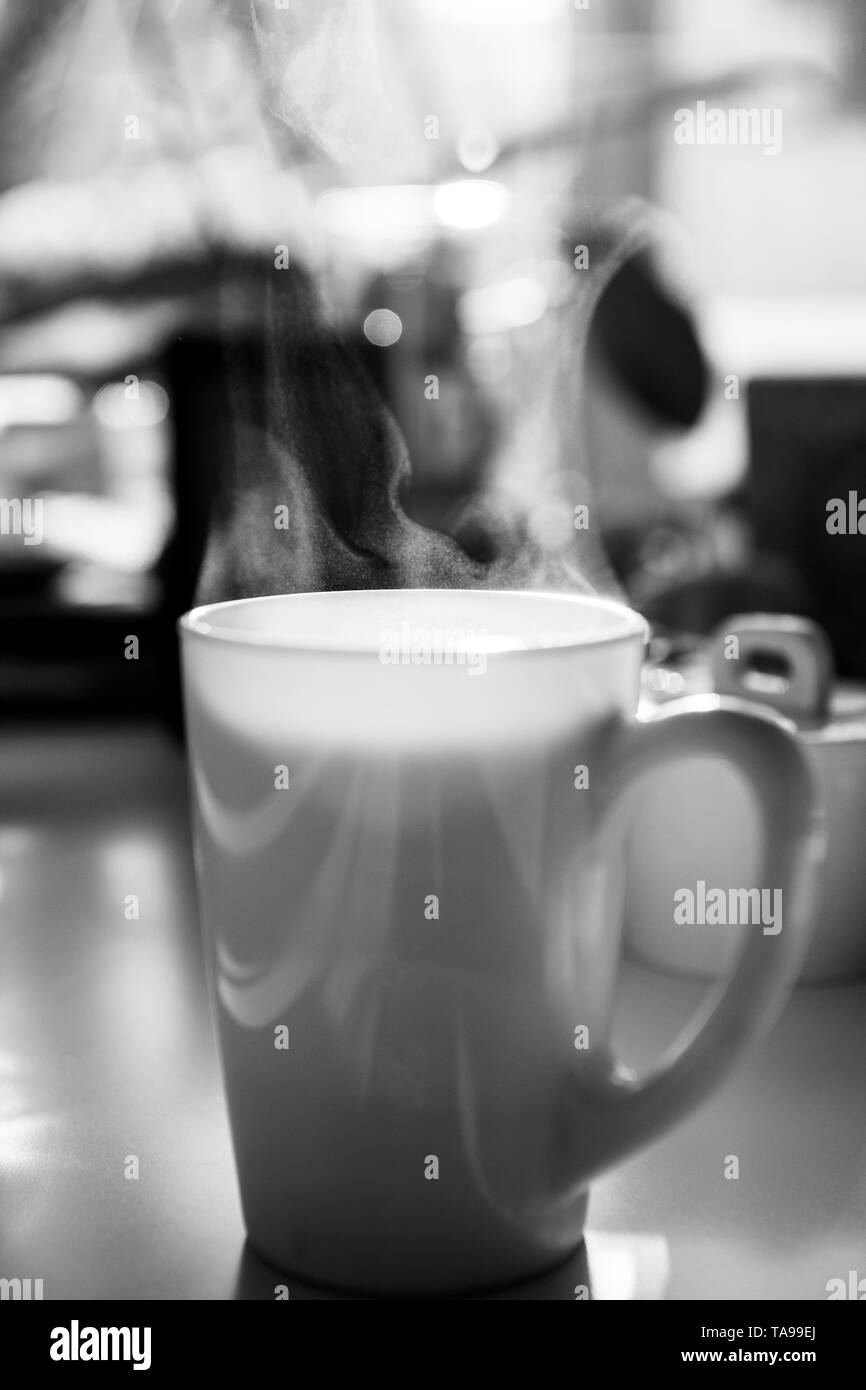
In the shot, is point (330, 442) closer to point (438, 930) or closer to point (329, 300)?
point (438, 930)

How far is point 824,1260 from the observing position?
25cm

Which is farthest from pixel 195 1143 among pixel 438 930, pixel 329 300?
pixel 329 300

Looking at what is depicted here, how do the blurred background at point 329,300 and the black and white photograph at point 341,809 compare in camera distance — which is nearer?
the black and white photograph at point 341,809

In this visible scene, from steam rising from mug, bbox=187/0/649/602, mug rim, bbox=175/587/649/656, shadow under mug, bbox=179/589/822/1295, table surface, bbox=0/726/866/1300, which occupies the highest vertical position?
steam rising from mug, bbox=187/0/649/602

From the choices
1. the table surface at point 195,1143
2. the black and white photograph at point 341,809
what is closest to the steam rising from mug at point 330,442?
the black and white photograph at point 341,809

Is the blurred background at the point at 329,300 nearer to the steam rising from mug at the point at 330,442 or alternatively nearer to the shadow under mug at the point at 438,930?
the steam rising from mug at the point at 330,442

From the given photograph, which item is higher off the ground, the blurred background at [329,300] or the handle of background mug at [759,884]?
the blurred background at [329,300]

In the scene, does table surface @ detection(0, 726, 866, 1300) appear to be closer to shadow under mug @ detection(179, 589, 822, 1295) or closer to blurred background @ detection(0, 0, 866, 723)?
shadow under mug @ detection(179, 589, 822, 1295)

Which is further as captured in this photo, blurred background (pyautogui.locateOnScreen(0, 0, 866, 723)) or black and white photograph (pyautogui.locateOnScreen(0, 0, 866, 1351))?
blurred background (pyautogui.locateOnScreen(0, 0, 866, 723))

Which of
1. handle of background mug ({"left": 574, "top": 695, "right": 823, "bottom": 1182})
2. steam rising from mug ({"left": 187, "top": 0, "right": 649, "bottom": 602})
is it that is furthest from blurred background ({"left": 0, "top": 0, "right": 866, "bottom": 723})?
handle of background mug ({"left": 574, "top": 695, "right": 823, "bottom": 1182})

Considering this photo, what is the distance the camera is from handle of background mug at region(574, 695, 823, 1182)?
8.4 inches

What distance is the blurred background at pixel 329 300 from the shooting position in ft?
1.78

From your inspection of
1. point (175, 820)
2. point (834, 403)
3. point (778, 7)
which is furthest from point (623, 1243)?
point (778, 7)
